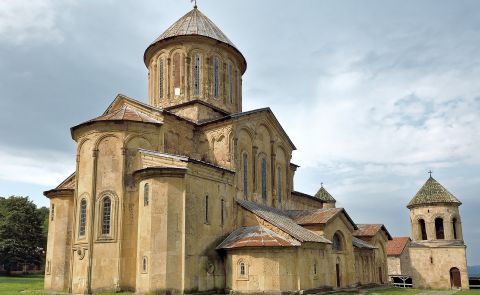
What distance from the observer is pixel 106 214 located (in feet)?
70.1

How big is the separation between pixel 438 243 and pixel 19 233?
44.0 meters

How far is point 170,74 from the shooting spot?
29.1 m

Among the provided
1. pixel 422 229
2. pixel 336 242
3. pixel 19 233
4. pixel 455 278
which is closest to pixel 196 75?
pixel 336 242

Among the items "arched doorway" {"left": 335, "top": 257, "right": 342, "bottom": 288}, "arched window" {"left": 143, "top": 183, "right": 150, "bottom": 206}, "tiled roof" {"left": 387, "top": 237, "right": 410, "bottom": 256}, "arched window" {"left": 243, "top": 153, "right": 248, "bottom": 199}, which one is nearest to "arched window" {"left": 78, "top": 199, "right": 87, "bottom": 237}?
"arched window" {"left": 143, "top": 183, "right": 150, "bottom": 206}

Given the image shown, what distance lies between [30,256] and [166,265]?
123 feet

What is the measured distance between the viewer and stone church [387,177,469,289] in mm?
38438

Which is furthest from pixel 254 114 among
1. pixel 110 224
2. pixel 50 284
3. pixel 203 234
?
pixel 50 284

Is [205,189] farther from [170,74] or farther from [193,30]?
[193,30]

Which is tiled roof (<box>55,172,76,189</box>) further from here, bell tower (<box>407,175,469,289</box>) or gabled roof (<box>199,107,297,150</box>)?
bell tower (<box>407,175,469,289</box>)

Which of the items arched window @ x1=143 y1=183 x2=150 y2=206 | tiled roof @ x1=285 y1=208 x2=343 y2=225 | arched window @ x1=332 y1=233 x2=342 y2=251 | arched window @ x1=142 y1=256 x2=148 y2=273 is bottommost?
arched window @ x1=142 y1=256 x2=148 y2=273

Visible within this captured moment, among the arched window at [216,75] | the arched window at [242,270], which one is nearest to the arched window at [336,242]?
the arched window at [242,270]

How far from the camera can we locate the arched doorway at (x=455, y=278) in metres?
38.0

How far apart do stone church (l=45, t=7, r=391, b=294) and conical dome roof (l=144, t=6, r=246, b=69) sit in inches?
10.4

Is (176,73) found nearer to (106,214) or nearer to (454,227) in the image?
(106,214)
